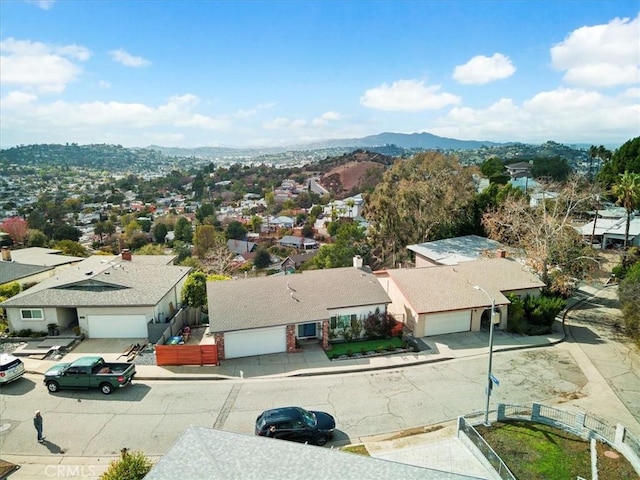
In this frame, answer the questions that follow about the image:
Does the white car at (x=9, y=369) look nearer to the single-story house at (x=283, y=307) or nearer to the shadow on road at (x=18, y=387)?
the shadow on road at (x=18, y=387)

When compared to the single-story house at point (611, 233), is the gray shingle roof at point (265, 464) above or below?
above

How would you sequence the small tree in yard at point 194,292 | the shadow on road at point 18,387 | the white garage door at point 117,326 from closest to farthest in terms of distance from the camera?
1. the shadow on road at point 18,387
2. the white garage door at point 117,326
3. the small tree in yard at point 194,292

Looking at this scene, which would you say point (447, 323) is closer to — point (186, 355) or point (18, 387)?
point (186, 355)

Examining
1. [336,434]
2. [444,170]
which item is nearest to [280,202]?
[444,170]

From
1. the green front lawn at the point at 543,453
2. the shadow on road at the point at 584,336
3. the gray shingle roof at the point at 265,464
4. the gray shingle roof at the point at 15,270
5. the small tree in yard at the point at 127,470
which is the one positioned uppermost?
the gray shingle roof at the point at 265,464

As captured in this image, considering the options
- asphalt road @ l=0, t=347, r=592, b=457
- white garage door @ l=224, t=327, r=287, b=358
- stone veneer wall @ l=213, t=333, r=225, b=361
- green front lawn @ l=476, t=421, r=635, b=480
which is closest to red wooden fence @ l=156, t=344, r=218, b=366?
stone veneer wall @ l=213, t=333, r=225, b=361

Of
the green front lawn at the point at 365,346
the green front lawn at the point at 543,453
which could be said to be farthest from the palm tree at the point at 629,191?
the green front lawn at the point at 543,453

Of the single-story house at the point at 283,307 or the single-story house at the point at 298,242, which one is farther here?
the single-story house at the point at 298,242

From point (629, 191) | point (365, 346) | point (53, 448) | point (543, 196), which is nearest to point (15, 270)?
point (53, 448)

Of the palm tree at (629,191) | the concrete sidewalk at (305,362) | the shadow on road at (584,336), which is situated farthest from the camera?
the palm tree at (629,191)

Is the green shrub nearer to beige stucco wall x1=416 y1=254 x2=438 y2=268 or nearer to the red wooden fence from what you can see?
beige stucco wall x1=416 y1=254 x2=438 y2=268
